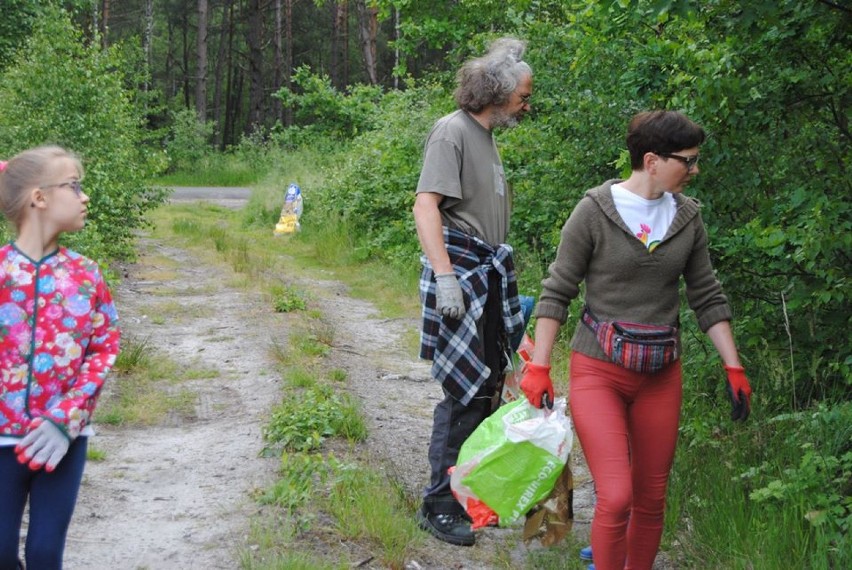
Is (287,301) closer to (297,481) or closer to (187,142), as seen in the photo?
(297,481)

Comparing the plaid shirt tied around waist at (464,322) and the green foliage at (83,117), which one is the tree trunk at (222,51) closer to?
the green foliage at (83,117)

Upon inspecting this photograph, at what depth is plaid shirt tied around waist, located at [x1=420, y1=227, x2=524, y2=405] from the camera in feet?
14.0

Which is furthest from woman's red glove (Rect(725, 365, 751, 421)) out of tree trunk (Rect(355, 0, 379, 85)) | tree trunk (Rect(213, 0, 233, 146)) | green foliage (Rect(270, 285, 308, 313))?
tree trunk (Rect(213, 0, 233, 146))

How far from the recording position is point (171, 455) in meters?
5.48

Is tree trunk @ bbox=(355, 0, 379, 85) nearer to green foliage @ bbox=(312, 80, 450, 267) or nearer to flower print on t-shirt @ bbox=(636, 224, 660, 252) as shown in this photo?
green foliage @ bbox=(312, 80, 450, 267)

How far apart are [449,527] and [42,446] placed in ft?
6.69

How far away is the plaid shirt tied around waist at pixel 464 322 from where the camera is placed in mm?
4277

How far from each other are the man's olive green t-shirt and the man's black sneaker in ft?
3.95

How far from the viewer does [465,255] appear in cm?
429

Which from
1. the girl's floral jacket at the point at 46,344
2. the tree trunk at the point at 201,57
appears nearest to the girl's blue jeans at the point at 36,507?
the girl's floral jacket at the point at 46,344

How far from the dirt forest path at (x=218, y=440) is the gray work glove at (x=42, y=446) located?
1313 millimetres

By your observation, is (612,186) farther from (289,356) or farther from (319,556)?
(289,356)

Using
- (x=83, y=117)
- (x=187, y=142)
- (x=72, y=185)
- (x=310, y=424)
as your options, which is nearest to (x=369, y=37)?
(x=187, y=142)

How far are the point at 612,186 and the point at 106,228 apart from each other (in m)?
8.13
